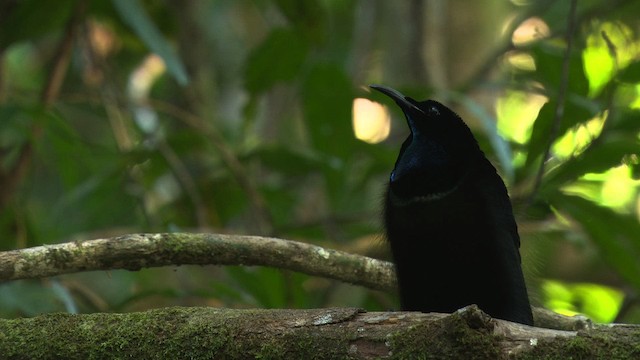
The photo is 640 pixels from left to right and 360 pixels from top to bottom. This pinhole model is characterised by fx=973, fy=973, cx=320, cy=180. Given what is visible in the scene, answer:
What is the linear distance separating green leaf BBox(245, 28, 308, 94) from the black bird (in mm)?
1921

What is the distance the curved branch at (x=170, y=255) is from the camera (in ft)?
7.54

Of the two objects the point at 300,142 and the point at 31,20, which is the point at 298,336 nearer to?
the point at 31,20

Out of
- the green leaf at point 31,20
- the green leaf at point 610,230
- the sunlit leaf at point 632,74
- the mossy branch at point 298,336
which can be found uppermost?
the green leaf at point 31,20

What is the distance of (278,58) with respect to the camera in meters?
4.73

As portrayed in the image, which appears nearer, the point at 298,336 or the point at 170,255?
the point at 298,336

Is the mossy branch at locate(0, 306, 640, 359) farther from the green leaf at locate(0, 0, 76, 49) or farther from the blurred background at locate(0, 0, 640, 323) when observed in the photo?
the green leaf at locate(0, 0, 76, 49)

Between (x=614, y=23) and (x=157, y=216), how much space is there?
2.59 meters

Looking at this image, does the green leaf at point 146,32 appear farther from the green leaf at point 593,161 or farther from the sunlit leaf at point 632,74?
the sunlit leaf at point 632,74

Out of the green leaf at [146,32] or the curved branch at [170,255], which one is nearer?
the curved branch at [170,255]

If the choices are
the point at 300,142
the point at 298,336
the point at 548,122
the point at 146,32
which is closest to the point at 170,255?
the point at 298,336

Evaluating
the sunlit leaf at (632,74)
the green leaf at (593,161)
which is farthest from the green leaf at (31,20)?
the sunlit leaf at (632,74)

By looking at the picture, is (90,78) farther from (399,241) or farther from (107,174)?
(399,241)

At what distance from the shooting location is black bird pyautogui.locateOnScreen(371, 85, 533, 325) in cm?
271

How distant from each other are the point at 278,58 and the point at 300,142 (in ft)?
7.38
